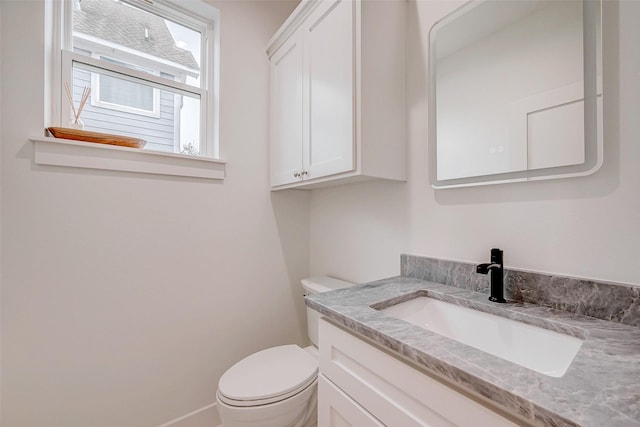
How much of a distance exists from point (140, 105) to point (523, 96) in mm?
Result: 1749

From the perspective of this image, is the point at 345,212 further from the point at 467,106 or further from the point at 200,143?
the point at 200,143

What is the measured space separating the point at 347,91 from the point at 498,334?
3.29 ft

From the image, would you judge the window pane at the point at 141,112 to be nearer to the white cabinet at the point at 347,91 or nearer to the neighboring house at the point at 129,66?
the neighboring house at the point at 129,66

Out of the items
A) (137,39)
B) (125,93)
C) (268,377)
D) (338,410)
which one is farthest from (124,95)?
(338,410)

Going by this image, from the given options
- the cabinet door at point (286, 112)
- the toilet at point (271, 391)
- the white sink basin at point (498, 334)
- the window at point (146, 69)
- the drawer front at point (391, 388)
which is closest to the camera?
the drawer front at point (391, 388)

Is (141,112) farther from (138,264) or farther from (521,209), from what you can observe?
(521,209)

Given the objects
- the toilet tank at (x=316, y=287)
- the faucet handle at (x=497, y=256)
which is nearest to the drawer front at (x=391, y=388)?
the faucet handle at (x=497, y=256)

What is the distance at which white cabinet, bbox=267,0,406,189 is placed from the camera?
3.41ft

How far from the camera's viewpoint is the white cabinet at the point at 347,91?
1039 millimetres

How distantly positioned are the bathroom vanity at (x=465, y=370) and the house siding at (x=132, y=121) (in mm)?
1278

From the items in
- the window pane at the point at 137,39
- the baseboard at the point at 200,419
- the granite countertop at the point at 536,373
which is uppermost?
the window pane at the point at 137,39

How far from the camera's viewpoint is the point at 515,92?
2.89 feet

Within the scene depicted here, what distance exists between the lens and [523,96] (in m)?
0.86

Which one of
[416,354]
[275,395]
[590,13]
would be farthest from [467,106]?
[275,395]
